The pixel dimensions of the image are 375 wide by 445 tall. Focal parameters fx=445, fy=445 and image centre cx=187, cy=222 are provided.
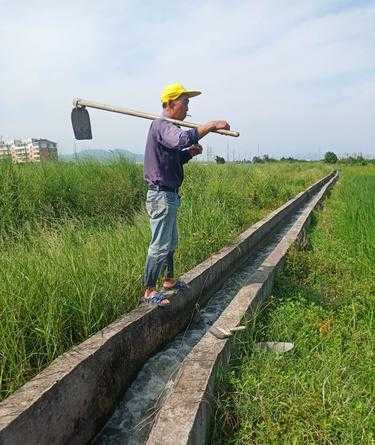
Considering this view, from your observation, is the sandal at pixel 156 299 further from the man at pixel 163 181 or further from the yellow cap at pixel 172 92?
the yellow cap at pixel 172 92

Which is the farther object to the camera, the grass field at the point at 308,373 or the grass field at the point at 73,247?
the grass field at the point at 73,247

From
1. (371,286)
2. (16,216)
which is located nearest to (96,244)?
(16,216)

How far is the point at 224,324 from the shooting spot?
10.6 feet

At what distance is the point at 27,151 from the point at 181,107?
4.39 m

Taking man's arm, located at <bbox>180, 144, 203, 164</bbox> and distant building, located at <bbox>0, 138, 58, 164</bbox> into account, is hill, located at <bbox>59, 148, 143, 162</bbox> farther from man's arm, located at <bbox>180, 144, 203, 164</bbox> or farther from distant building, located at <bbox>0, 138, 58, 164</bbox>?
man's arm, located at <bbox>180, 144, 203, 164</bbox>

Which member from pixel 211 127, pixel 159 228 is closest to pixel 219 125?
pixel 211 127

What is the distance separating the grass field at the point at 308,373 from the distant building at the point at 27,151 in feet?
13.9

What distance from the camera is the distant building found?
20.8 ft

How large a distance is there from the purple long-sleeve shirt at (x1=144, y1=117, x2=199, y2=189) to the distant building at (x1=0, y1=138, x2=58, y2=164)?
354cm

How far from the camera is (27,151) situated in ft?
22.8

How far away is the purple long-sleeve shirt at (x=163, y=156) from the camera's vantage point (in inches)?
124

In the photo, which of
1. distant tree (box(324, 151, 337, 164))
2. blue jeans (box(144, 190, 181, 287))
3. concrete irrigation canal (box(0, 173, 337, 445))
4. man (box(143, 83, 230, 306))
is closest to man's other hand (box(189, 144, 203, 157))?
man (box(143, 83, 230, 306))

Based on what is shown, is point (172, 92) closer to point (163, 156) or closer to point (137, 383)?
point (163, 156)

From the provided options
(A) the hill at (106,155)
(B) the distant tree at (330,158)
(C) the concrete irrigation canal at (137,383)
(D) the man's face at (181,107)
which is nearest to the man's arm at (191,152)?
(D) the man's face at (181,107)
